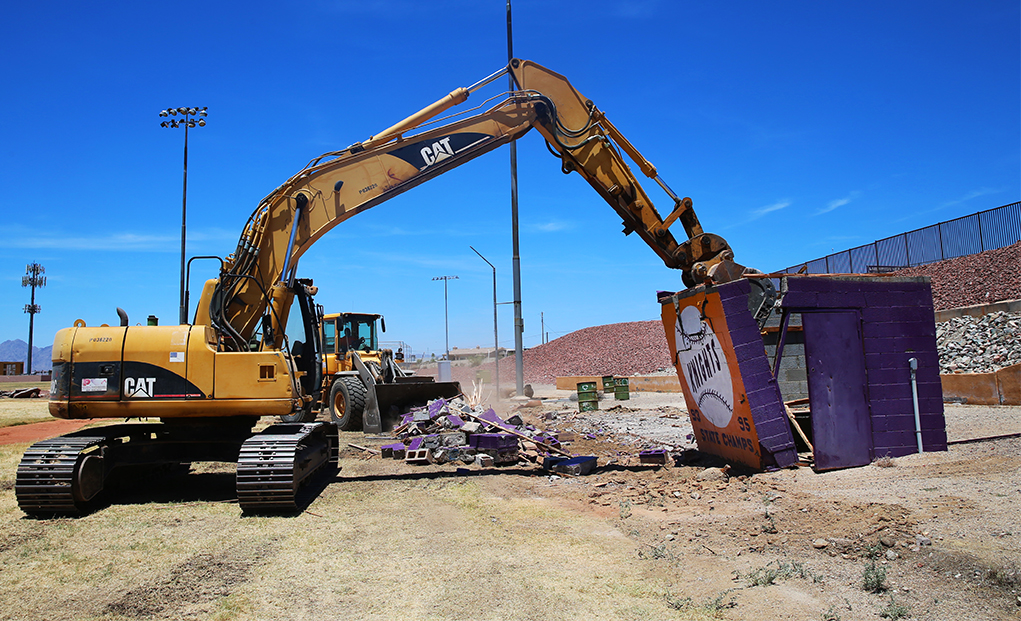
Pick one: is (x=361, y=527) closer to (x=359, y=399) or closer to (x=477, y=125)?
(x=477, y=125)

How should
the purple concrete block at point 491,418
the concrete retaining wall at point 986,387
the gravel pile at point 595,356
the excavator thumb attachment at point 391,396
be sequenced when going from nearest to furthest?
the purple concrete block at point 491,418, the concrete retaining wall at point 986,387, the excavator thumb attachment at point 391,396, the gravel pile at point 595,356

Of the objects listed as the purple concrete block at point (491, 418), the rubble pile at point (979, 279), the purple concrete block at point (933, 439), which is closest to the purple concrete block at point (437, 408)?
the purple concrete block at point (491, 418)

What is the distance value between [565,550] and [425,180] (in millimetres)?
5776

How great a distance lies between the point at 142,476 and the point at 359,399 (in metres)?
5.90

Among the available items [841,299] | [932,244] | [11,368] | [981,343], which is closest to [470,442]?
[841,299]

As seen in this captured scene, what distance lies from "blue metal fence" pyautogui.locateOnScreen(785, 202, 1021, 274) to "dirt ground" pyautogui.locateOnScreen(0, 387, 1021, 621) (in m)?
Result: 18.5

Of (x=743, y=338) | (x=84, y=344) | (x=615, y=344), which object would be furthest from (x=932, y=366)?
(x=615, y=344)

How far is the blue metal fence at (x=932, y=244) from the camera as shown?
2557 cm

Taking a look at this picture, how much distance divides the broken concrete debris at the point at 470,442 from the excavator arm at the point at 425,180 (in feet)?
11.3

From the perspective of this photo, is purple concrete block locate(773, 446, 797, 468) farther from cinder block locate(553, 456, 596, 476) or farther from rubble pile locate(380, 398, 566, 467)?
rubble pile locate(380, 398, 566, 467)

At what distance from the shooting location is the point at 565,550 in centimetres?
573

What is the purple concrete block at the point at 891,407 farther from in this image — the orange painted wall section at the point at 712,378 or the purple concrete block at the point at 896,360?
the orange painted wall section at the point at 712,378

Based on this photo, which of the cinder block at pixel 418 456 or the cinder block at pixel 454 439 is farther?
the cinder block at pixel 454 439

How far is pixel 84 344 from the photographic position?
301 inches
